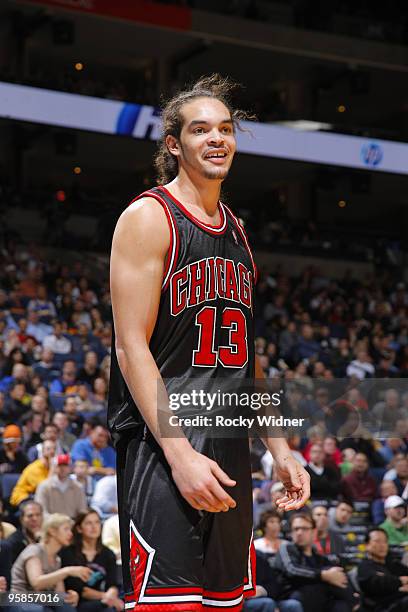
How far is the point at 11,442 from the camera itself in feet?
27.5

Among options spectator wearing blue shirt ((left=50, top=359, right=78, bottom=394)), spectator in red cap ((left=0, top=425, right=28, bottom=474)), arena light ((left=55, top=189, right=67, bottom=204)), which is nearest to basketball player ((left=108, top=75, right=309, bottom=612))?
spectator in red cap ((left=0, top=425, right=28, bottom=474))

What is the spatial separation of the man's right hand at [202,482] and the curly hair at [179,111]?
0.93m

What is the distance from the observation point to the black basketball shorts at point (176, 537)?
256 centimetres

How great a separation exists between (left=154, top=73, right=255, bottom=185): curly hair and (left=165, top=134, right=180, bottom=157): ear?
0.04ft

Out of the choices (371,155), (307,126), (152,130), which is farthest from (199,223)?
(371,155)

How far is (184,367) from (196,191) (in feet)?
1.70

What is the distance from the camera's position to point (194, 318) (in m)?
2.72

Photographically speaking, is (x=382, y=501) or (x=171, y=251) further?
(x=382, y=501)

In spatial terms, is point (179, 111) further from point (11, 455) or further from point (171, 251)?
point (11, 455)

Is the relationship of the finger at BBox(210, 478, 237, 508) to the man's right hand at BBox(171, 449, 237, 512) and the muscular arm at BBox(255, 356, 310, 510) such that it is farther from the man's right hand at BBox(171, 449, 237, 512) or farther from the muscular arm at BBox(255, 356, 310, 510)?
the muscular arm at BBox(255, 356, 310, 510)

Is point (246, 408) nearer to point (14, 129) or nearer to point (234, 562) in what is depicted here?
point (234, 562)

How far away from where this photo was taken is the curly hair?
9.34ft

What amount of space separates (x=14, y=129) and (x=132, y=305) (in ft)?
66.0

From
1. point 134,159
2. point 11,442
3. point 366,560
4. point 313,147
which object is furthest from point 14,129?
point 366,560
